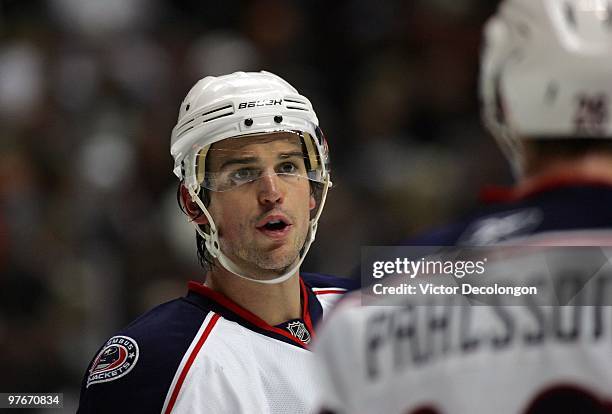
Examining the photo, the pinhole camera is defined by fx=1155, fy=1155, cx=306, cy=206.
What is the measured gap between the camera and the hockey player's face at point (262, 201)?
3.19 metres

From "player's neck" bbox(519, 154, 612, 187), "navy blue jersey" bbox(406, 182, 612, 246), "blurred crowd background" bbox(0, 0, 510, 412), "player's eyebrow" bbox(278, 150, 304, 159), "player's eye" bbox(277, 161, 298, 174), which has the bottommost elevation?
"navy blue jersey" bbox(406, 182, 612, 246)

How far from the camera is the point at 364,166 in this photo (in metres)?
6.59

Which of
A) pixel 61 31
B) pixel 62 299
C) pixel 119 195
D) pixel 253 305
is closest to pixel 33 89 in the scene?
pixel 61 31

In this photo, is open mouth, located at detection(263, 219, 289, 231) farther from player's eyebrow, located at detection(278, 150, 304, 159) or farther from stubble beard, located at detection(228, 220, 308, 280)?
player's eyebrow, located at detection(278, 150, 304, 159)

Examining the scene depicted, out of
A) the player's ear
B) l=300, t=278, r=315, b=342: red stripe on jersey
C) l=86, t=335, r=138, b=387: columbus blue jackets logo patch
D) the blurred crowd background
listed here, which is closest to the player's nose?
the player's ear

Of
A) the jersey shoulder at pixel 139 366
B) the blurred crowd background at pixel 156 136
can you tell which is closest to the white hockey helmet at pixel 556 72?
the jersey shoulder at pixel 139 366

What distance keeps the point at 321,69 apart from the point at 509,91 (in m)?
5.57

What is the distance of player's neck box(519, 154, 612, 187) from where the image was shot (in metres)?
1.83

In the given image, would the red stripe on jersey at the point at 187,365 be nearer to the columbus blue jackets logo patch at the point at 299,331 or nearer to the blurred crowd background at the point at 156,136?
the columbus blue jackets logo patch at the point at 299,331

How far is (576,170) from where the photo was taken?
184 cm

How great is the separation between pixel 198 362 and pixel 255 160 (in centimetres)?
59

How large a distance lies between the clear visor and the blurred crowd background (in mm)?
2209

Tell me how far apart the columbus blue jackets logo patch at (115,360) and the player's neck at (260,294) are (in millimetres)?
324

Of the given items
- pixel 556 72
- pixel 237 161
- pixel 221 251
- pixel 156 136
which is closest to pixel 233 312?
pixel 221 251
